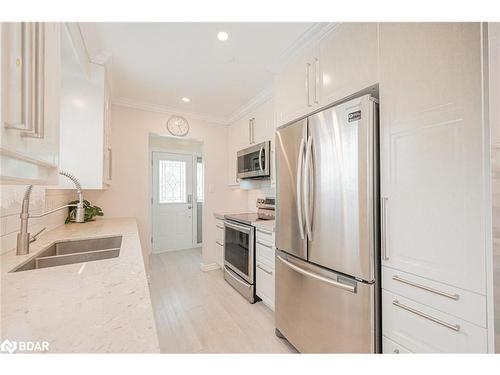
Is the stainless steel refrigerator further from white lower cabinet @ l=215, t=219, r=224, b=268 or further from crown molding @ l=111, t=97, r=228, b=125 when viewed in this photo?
crown molding @ l=111, t=97, r=228, b=125

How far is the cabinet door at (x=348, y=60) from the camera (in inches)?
46.4

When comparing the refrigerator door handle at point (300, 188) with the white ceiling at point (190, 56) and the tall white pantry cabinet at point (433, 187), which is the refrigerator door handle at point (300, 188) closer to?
the tall white pantry cabinet at point (433, 187)

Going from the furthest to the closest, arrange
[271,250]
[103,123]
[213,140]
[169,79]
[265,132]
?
1. [213,140]
2. [265,132]
3. [169,79]
4. [271,250]
5. [103,123]

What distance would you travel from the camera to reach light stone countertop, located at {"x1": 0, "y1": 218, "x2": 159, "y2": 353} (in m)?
0.47

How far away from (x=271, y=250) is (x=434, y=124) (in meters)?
1.54

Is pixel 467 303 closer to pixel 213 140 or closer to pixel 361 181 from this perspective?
pixel 361 181

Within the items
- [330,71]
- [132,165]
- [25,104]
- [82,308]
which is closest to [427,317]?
[82,308]

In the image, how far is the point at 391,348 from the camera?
3.48ft

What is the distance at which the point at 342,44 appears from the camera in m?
1.33

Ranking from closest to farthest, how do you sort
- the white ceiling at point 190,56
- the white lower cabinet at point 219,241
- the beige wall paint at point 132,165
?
the white ceiling at point 190,56, the beige wall paint at point 132,165, the white lower cabinet at point 219,241

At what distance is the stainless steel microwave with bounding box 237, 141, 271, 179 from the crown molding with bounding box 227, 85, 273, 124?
0.55m

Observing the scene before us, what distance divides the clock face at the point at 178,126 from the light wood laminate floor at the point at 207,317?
2.10 meters

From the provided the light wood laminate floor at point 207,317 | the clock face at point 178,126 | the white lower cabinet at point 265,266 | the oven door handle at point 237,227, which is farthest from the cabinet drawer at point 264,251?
the clock face at point 178,126
